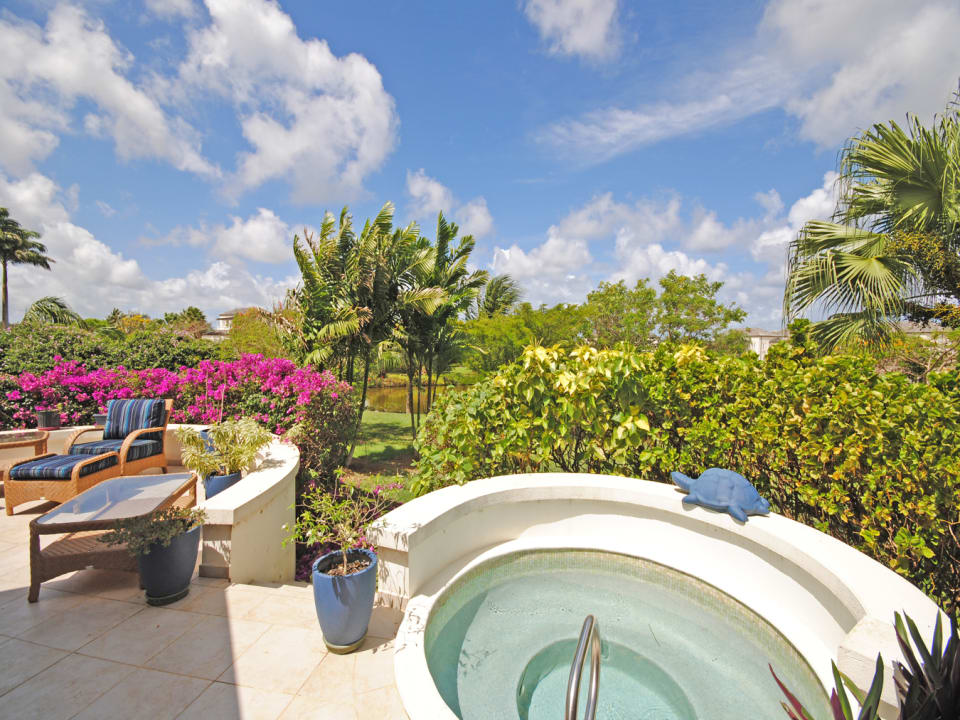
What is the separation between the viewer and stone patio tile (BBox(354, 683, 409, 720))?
6.69 ft

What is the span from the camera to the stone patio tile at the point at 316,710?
2.01 meters

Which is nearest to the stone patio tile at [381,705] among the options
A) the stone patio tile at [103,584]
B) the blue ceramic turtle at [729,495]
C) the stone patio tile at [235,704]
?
the stone patio tile at [235,704]

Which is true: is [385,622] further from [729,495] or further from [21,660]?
[729,495]

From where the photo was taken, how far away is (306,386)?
6625 millimetres

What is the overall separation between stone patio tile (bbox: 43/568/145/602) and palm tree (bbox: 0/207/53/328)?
51.7m

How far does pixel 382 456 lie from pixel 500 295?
1434 cm

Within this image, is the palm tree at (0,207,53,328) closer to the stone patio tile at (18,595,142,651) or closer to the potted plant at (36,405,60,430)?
the potted plant at (36,405,60,430)

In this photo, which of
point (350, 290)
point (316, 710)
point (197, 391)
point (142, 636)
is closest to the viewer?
point (316, 710)

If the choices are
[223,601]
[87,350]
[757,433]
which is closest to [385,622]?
[223,601]

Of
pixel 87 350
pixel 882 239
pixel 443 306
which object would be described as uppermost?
pixel 882 239

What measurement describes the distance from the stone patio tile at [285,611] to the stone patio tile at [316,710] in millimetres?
727

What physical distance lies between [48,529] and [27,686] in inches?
43.2

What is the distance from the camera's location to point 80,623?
2.72 metres

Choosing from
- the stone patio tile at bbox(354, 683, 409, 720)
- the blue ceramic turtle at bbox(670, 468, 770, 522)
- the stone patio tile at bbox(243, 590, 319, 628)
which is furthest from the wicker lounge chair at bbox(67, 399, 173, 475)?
the blue ceramic turtle at bbox(670, 468, 770, 522)
